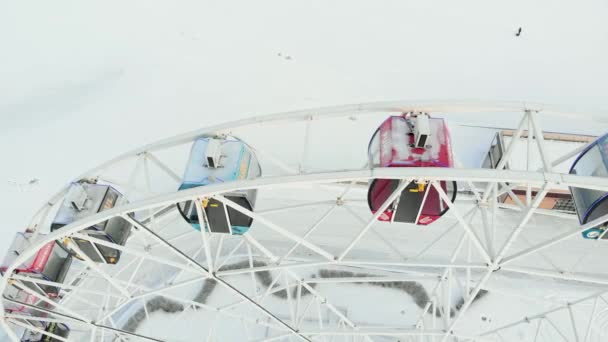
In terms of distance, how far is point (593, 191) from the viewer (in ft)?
22.7

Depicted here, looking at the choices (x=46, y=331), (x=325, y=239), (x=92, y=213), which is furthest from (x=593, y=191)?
(x=46, y=331)

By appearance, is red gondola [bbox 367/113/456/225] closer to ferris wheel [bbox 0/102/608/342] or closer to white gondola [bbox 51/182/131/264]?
ferris wheel [bbox 0/102/608/342]

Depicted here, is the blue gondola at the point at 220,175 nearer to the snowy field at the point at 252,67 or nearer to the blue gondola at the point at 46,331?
the snowy field at the point at 252,67

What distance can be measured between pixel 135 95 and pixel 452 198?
Result: 35.3ft

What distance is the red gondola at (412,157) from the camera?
6.77m

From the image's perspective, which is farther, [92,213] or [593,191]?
[92,213]

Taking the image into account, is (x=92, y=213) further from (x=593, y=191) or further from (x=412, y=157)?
(x=593, y=191)

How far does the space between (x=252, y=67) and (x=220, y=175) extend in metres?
7.33

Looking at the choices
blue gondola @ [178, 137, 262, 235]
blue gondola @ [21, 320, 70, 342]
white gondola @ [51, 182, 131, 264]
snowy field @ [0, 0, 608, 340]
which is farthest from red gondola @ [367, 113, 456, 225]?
blue gondola @ [21, 320, 70, 342]

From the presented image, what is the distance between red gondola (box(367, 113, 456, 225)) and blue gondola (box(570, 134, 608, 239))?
6.63 ft

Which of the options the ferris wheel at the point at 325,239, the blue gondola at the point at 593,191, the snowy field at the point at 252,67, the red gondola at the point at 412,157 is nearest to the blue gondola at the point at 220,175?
the ferris wheel at the point at 325,239

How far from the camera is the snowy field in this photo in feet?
42.7

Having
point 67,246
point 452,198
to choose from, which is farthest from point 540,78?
point 67,246

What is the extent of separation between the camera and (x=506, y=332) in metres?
14.8
